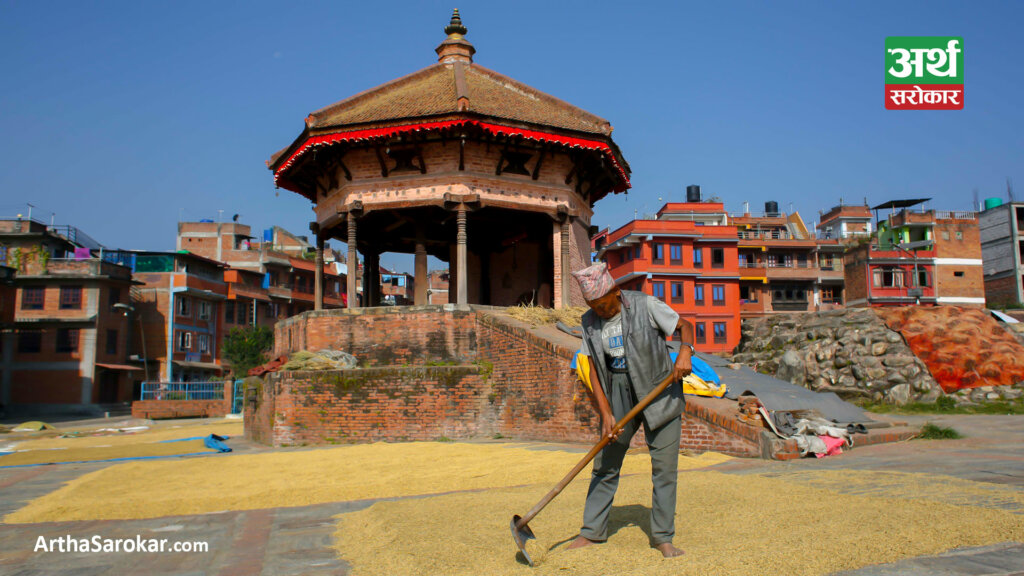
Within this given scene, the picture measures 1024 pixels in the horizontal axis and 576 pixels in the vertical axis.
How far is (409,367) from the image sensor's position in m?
12.6

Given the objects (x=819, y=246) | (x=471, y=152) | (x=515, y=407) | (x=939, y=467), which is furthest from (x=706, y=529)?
(x=819, y=246)

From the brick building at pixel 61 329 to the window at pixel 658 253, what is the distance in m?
34.9

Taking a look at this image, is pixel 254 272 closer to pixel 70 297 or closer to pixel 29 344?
pixel 70 297

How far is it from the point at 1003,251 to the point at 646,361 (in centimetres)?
6247

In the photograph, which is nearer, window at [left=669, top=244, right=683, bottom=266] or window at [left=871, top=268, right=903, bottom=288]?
window at [left=669, top=244, right=683, bottom=266]

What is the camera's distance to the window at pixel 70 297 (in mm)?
42219

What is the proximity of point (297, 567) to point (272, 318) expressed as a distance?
56.0 m

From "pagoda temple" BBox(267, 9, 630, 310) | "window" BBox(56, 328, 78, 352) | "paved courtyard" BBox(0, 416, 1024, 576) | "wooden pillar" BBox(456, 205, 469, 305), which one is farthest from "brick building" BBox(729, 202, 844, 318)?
"window" BBox(56, 328, 78, 352)

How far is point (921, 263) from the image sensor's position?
48438 mm

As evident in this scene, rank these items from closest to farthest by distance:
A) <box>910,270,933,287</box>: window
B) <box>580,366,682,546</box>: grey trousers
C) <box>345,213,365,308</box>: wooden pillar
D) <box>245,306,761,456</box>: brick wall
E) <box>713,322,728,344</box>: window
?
<box>580,366,682,546</box>: grey trousers → <box>245,306,761,456</box>: brick wall → <box>345,213,365,308</box>: wooden pillar → <box>713,322,728,344</box>: window → <box>910,270,933,287</box>: window

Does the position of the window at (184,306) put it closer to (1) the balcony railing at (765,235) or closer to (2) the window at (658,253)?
(2) the window at (658,253)

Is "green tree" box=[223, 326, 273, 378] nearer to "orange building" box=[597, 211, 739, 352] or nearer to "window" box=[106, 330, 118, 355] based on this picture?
"window" box=[106, 330, 118, 355]

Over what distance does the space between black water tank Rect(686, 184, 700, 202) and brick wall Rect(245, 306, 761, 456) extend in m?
47.3

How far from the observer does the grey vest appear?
436 cm
